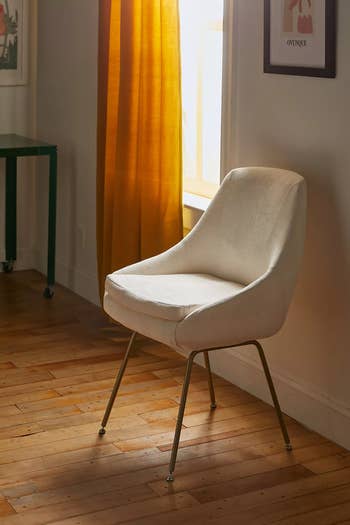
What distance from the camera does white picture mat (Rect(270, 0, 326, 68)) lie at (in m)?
3.14

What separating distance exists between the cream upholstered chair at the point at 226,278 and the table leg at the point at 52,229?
5.50 ft

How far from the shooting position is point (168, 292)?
310cm

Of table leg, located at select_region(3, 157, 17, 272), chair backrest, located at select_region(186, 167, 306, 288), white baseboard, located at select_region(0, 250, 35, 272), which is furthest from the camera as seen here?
white baseboard, located at select_region(0, 250, 35, 272)

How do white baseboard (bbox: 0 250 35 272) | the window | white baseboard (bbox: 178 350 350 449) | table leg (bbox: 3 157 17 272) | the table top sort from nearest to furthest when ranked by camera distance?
white baseboard (bbox: 178 350 350 449), the window, the table top, table leg (bbox: 3 157 17 272), white baseboard (bbox: 0 250 35 272)

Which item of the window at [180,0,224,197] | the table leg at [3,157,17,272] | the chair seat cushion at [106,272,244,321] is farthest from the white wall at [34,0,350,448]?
the table leg at [3,157,17,272]

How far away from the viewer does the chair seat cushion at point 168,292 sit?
2.93 meters

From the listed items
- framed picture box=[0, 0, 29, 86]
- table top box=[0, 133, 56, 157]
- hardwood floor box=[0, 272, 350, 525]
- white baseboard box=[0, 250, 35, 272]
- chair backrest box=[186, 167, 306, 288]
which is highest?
framed picture box=[0, 0, 29, 86]

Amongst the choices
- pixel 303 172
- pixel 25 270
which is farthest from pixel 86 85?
pixel 303 172

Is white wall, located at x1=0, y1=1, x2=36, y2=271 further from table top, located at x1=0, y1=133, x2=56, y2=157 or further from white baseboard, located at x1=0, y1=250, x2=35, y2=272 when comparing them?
table top, located at x1=0, y1=133, x2=56, y2=157

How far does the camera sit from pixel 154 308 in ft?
9.70

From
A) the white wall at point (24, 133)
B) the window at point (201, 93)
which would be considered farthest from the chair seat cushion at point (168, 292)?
the white wall at point (24, 133)

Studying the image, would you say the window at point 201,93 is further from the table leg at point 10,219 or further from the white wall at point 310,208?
the table leg at point 10,219

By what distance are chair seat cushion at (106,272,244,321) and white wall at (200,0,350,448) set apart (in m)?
0.31

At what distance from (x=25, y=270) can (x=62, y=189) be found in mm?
593
